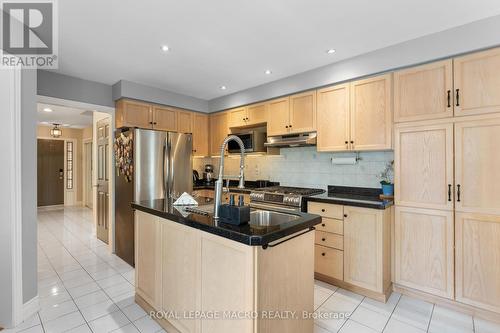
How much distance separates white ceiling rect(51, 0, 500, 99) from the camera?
194 centimetres

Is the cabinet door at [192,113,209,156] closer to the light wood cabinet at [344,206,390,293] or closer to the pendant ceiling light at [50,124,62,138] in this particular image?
the light wood cabinet at [344,206,390,293]

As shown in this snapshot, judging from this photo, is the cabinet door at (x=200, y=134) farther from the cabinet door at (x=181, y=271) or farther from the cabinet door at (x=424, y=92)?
the cabinet door at (x=424, y=92)

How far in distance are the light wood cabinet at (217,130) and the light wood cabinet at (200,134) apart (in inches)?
3.8

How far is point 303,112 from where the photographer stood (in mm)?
3330

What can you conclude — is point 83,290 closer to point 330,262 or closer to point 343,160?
point 330,262

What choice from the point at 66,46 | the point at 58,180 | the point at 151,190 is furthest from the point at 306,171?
the point at 58,180

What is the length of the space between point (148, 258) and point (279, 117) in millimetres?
2489

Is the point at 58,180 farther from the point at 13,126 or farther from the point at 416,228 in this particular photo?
the point at 416,228

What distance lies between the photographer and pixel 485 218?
2.09 meters

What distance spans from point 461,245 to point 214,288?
7.19 ft

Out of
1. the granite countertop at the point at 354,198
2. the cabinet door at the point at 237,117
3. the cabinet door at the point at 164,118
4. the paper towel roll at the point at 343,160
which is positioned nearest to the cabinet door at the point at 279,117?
the cabinet door at the point at 237,117

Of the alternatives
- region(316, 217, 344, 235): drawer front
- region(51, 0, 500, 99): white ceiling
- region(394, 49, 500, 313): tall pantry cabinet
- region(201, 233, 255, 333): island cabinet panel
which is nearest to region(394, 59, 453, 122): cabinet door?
region(394, 49, 500, 313): tall pantry cabinet
